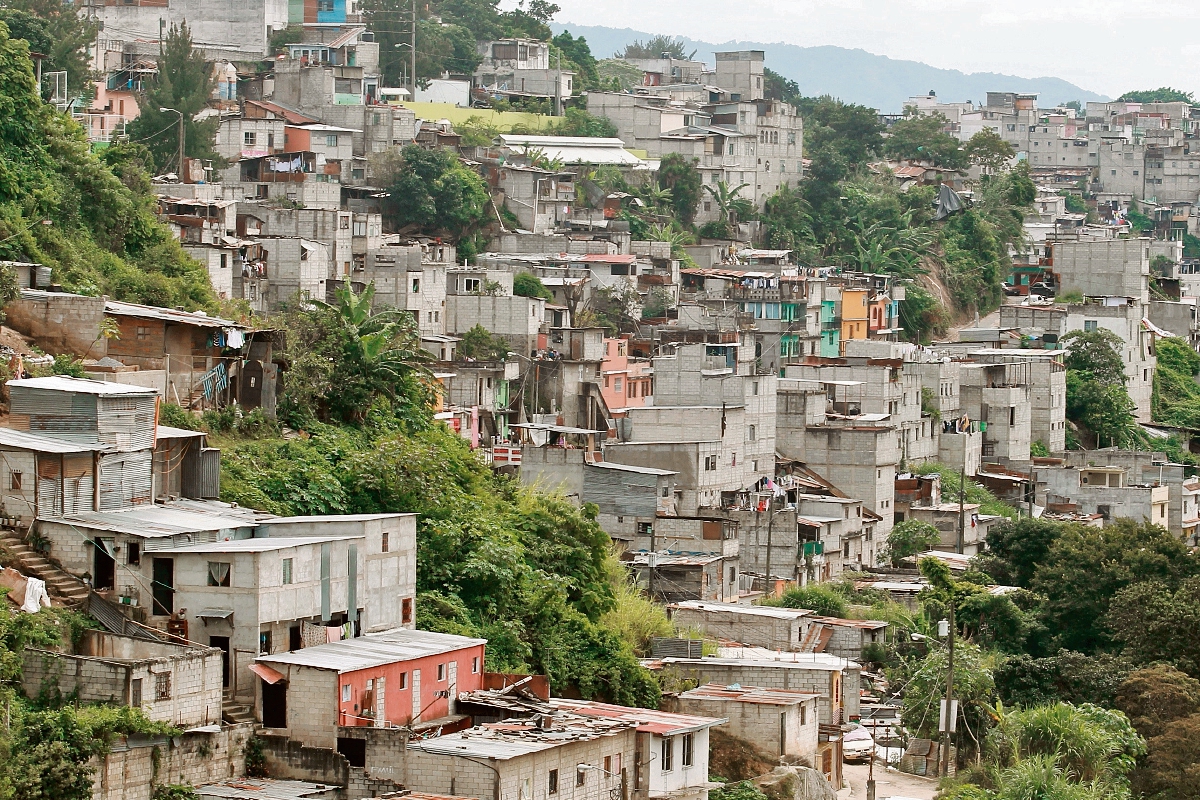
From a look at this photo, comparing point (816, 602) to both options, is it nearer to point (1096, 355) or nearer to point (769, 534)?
point (769, 534)

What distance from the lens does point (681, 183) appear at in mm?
56438

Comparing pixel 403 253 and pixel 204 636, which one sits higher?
pixel 403 253

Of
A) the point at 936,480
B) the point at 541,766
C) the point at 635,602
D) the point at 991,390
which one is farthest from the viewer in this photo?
the point at 991,390

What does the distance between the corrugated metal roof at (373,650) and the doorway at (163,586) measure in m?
0.99

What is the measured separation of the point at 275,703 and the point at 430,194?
28674 millimetres

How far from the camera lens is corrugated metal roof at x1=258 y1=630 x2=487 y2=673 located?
751 inches

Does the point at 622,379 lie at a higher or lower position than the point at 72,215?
lower

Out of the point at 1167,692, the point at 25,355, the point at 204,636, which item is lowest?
the point at 1167,692

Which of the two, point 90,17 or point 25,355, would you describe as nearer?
point 25,355

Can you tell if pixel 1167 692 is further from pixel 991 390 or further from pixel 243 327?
pixel 991 390

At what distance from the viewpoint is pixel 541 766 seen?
19078 mm

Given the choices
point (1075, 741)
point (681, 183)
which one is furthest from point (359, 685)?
point (681, 183)

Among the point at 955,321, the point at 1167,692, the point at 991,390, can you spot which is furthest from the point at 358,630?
the point at 955,321

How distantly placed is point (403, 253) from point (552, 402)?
4.51 metres
